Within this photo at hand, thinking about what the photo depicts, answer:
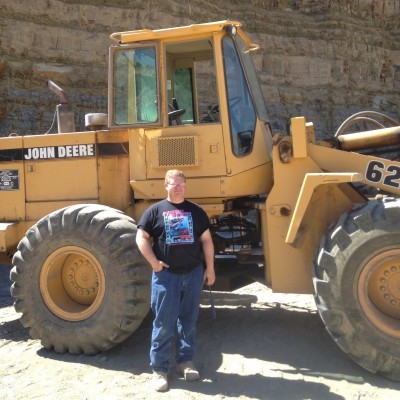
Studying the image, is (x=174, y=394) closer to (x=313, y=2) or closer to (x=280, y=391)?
(x=280, y=391)

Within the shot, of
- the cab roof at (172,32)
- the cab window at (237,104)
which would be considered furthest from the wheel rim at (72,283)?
the cab roof at (172,32)

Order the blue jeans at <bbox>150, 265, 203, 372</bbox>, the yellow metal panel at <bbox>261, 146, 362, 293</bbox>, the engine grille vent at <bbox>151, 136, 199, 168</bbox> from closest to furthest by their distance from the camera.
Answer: the blue jeans at <bbox>150, 265, 203, 372</bbox>, the yellow metal panel at <bbox>261, 146, 362, 293</bbox>, the engine grille vent at <bbox>151, 136, 199, 168</bbox>

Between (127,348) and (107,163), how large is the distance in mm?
1796

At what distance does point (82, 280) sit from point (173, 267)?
1365mm

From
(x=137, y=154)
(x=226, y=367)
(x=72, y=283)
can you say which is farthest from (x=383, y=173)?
(x=72, y=283)

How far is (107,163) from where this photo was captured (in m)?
5.22

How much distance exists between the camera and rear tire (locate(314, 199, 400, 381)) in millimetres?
3875

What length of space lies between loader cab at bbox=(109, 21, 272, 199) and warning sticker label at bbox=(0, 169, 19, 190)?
1.39m

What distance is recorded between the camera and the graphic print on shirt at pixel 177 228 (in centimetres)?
395

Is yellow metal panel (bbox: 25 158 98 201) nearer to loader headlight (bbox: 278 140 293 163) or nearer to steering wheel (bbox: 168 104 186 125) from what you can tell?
steering wheel (bbox: 168 104 186 125)

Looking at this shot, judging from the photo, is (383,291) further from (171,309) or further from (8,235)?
(8,235)

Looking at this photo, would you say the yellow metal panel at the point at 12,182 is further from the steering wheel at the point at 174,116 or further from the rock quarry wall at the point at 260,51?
the rock quarry wall at the point at 260,51

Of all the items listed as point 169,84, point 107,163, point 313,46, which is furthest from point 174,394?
point 313,46

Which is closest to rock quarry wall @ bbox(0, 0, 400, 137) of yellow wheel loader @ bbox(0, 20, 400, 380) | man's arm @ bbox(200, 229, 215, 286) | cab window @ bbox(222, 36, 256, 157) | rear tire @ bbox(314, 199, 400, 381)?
yellow wheel loader @ bbox(0, 20, 400, 380)
